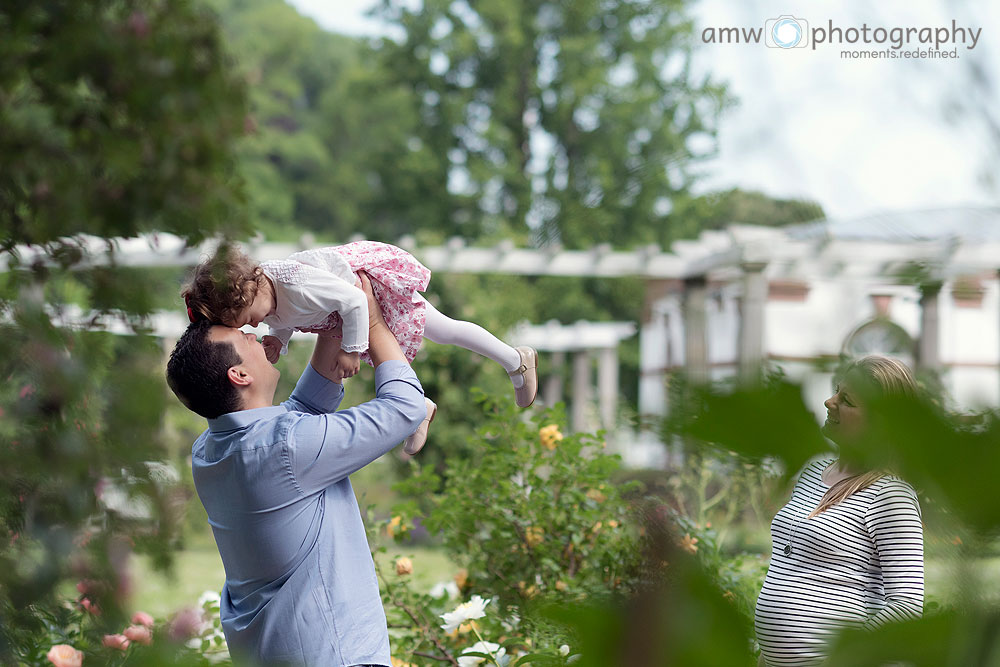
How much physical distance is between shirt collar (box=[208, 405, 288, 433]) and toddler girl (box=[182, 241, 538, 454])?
151 millimetres

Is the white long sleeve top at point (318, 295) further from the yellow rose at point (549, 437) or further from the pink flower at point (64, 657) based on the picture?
the yellow rose at point (549, 437)

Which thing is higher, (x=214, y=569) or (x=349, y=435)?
(x=349, y=435)

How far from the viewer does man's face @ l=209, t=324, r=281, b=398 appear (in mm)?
1388

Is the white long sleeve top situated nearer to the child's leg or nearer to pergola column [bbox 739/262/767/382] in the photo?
the child's leg

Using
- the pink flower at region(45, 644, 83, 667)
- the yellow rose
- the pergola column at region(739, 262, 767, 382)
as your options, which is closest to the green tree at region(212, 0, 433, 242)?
the yellow rose

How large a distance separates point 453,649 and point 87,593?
1.84m

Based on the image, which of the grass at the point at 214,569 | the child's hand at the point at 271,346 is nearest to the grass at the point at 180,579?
the grass at the point at 214,569

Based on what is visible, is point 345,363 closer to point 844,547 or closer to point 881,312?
point 844,547

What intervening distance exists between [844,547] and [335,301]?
1093 millimetres

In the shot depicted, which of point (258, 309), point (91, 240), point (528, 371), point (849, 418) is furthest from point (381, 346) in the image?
point (849, 418)

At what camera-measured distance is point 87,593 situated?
0.72m

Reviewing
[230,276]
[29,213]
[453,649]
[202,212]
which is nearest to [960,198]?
[202,212]

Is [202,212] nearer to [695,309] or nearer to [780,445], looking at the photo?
[695,309]

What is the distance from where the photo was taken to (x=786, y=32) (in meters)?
0.26
